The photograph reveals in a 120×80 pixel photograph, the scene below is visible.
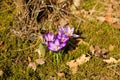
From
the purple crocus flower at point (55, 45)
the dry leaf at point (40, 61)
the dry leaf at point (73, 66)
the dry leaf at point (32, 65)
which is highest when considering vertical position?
the purple crocus flower at point (55, 45)

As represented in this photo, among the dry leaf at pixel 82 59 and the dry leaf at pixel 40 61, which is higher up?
the dry leaf at pixel 40 61

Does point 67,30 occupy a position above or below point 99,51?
above

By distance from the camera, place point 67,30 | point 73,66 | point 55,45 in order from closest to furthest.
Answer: point 55,45
point 73,66
point 67,30

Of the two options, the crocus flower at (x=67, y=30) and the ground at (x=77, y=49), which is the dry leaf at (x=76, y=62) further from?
the crocus flower at (x=67, y=30)

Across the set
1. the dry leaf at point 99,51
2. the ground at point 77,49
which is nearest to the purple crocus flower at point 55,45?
the ground at point 77,49

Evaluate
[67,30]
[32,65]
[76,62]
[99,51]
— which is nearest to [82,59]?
[76,62]

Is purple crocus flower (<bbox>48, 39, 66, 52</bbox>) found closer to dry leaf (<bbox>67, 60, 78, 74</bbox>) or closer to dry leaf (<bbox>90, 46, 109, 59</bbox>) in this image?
dry leaf (<bbox>67, 60, 78, 74</bbox>)

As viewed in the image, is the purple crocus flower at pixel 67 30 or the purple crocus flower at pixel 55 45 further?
the purple crocus flower at pixel 67 30

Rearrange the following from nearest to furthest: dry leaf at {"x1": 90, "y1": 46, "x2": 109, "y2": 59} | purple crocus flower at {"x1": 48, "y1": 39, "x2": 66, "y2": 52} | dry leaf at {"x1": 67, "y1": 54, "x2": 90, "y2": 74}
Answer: purple crocus flower at {"x1": 48, "y1": 39, "x2": 66, "y2": 52}
dry leaf at {"x1": 67, "y1": 54, "x2": 90, "y2": 74}
dry leaf at {"x1": 90, "y1": 46, "x2": 109, "y2": 59}

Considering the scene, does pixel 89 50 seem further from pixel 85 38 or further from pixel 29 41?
pixel 29 41

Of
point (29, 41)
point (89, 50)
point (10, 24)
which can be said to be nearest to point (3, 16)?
point (10, 24)

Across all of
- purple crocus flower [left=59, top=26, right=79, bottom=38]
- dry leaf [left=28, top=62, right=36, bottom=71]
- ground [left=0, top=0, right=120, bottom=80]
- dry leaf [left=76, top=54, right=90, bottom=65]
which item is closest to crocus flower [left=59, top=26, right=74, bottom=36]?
purple crocus flower [left=59, top=26, right=79, bottom=38]

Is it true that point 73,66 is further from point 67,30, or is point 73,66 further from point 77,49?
point 67,30

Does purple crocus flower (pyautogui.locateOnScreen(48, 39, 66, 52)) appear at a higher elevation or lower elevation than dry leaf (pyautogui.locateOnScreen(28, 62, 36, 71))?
higher
